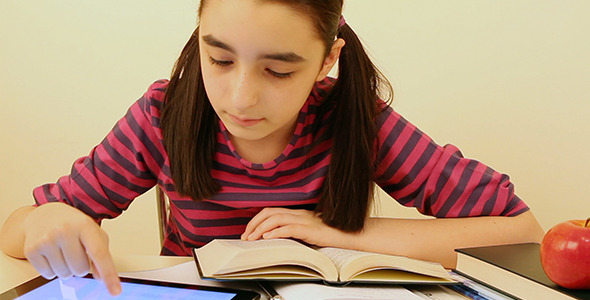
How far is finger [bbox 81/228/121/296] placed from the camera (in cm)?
55

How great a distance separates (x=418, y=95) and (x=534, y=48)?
0.28m

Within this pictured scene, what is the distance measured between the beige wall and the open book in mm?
738

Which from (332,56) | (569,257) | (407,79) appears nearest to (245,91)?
(332,56)

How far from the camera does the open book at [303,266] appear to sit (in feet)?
1.94

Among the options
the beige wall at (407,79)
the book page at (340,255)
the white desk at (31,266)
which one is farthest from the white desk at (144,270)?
the beige wall at (407,79)

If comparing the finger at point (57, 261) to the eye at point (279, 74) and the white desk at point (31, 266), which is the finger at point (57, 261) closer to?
the white desk at point (31, 266)

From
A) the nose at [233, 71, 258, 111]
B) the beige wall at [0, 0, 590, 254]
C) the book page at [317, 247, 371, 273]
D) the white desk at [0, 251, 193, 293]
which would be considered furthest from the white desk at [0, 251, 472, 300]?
the beige wall at [0, 0, 590, 254]

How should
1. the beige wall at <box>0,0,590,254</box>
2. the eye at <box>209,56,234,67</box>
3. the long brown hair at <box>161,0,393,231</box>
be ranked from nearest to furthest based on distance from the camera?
the eye at <box>209,56,234,67</box>, the long brown hair at <box>161,0,393,231</box>, the beige wall at <box>0,0,590,254</box>

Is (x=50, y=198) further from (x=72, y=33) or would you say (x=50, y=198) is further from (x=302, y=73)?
(x=72, y=33)

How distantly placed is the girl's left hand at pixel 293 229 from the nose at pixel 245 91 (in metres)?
0.18

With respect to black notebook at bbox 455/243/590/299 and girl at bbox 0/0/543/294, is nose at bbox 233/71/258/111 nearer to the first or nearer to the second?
girl at bbox 0/0/543/294

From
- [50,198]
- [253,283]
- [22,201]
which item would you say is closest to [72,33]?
[22,201]

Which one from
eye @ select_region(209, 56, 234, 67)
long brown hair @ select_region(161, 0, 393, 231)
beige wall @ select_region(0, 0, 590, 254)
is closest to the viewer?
eye @ select_region(209, 56, 234, 67)

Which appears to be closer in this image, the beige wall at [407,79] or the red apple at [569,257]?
the red apple at [569,257]
